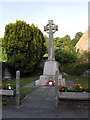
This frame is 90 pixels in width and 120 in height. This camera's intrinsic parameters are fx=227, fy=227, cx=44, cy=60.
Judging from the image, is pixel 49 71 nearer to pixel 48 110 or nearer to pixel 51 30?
pixel 51 30

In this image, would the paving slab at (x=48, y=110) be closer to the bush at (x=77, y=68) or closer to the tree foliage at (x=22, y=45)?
the tree foliage at (x=22, y=45)

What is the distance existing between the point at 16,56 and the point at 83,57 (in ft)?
28.6

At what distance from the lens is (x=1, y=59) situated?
832 inches

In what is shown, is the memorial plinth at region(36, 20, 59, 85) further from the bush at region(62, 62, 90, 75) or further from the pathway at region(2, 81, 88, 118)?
the pathway at region(2, 81, 88, 118)

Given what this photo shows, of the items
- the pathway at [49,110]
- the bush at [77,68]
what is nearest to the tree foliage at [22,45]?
the bush at [77,68]

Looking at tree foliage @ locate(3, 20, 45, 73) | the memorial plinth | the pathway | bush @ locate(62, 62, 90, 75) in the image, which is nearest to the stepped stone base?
the memorial plinth

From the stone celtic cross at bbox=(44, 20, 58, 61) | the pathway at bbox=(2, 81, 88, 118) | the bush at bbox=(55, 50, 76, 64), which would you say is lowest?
the pathway at bbox=(2, 81, 88, 118)

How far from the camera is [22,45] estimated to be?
19203 millimetres

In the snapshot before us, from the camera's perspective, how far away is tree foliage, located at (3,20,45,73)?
63.1ft

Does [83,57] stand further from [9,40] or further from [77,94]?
[77,94]

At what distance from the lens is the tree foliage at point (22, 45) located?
63.1 feet

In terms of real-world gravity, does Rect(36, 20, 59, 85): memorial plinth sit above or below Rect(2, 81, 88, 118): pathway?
above

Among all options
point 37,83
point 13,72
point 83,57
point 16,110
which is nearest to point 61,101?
point 16,110

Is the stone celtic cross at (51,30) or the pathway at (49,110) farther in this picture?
the stone celtic cross at (51,30)
